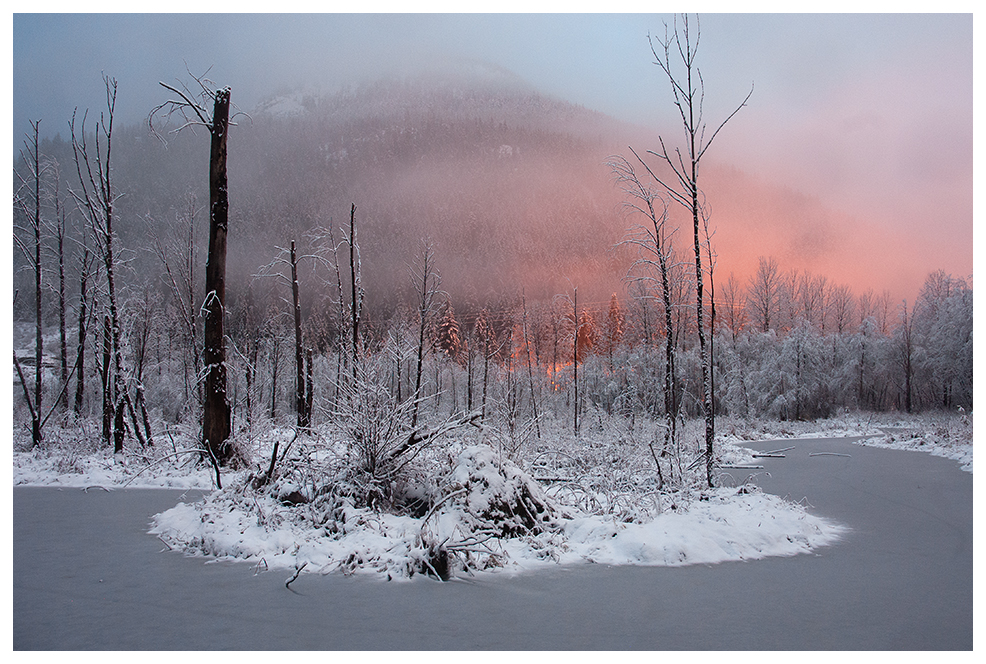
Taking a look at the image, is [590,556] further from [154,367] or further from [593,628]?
[154,367]

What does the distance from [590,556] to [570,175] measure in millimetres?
141846

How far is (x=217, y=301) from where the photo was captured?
11219mm

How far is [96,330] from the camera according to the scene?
20062 mm

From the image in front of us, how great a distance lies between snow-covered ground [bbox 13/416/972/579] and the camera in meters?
6.09

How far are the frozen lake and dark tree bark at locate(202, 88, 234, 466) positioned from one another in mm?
3551

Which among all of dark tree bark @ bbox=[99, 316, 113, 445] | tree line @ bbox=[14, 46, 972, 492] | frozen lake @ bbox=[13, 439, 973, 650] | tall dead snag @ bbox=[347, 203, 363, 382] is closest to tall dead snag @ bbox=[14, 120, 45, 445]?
tree line @ bbox=[14, 46, 972, 492]

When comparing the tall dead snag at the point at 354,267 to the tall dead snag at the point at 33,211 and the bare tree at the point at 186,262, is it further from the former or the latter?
the tall dead snag at the point at 33,211

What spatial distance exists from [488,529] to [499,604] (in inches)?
78.0

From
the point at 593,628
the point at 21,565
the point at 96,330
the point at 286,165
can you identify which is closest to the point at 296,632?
the point at 593,628

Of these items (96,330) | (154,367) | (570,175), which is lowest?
(154,367)

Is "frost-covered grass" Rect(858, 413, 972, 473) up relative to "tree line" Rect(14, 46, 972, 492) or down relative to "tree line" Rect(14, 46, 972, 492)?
down

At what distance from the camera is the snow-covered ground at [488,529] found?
6086mm

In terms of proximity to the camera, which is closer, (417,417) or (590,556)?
(590,556)

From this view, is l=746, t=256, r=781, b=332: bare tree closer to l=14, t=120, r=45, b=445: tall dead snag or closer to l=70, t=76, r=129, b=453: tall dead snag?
l=70, t=76, r=129, b=453: tall dead snag
